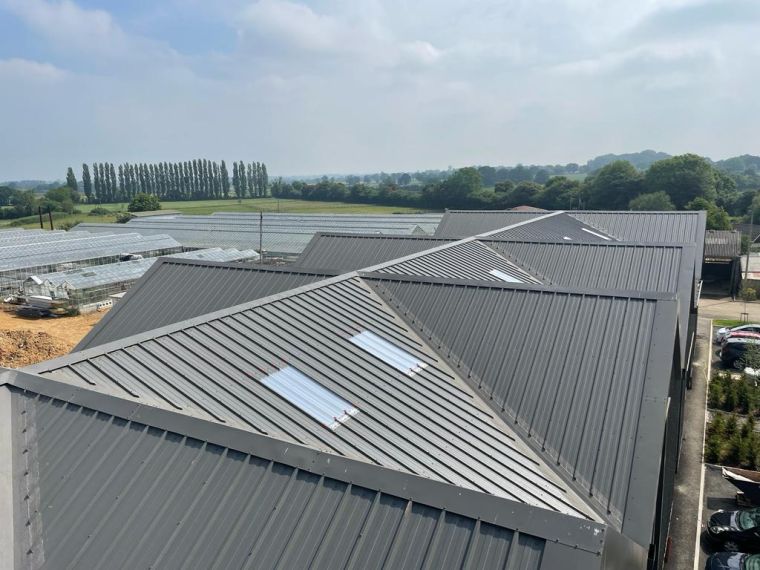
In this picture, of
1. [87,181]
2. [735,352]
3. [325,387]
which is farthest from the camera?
[87,181]

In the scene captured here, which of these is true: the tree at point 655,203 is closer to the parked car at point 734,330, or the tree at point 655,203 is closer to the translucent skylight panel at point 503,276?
the parked car at point 734,330

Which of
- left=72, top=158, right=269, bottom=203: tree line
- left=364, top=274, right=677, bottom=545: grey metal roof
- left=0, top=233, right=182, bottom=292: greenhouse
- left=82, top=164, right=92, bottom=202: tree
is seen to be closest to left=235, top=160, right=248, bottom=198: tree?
left=72, top=158, right=269, bottom=203: tree line

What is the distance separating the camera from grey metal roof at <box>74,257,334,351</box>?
14.2 metres

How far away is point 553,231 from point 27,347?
92.2 ft

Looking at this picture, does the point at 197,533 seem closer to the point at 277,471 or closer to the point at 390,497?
the point at 277,471

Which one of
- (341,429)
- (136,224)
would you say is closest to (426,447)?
(341,429)

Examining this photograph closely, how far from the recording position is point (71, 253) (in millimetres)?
47625

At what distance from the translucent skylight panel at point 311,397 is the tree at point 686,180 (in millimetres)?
84061

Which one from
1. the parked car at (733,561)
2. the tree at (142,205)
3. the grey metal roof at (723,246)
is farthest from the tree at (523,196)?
the parked car at (733,561)

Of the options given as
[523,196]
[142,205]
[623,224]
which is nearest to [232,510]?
[623,224]

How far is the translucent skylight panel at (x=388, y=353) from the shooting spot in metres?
10.8

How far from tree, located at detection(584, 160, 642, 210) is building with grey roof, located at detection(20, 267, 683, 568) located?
266ft

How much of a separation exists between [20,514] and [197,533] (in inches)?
103

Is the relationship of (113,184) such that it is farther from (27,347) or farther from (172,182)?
(27,347)
